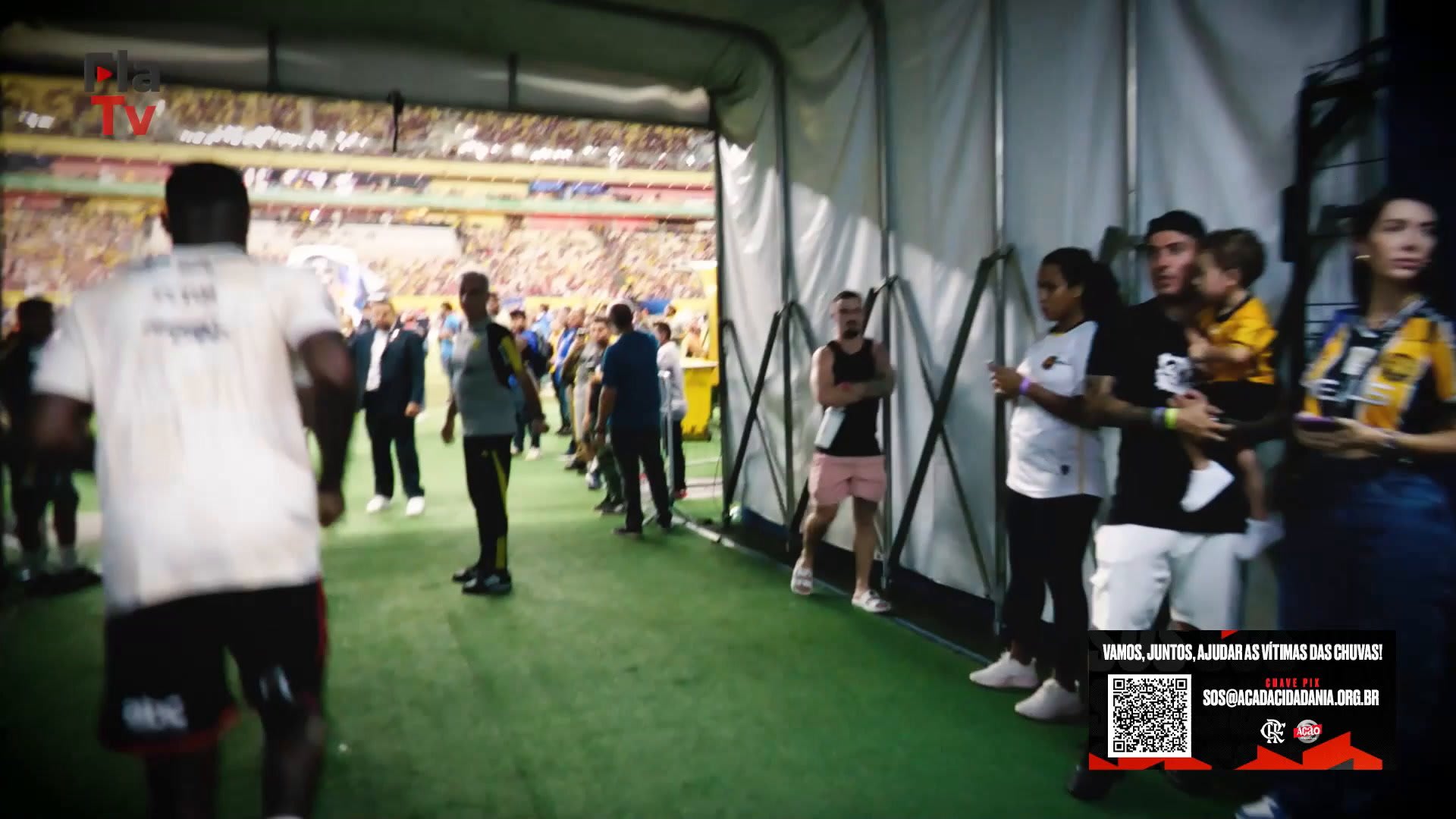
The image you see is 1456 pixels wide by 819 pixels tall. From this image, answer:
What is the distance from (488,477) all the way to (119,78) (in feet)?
10.4

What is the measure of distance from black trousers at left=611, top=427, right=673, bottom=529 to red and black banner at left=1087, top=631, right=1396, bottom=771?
4.32 metres

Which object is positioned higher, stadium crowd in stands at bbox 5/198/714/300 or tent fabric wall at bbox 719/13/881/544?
stadium crowd in stands at bbox 5/198/714/300

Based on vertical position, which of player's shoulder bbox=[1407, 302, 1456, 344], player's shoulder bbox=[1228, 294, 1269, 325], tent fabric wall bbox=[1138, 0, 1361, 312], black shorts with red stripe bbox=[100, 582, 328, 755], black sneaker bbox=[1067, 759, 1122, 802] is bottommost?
black sneaker bbox=[1067, 759, 1122, 802]

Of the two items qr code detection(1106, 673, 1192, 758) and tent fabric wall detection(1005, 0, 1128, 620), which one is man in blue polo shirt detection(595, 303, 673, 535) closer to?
tent fabric wall detection(1005, 0, 1128, 620)

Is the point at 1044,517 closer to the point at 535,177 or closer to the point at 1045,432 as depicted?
the point at 1045,432

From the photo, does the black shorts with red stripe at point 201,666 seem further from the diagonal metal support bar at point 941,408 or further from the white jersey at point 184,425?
the diagonal metal support bar at point 941,408

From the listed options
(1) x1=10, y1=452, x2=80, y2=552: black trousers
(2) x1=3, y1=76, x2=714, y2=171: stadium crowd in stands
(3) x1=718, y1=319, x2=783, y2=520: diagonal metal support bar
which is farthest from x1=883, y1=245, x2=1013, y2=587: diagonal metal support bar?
(2) x1=3, y1=76, x2=714, y2=171: stadium crowd in stands

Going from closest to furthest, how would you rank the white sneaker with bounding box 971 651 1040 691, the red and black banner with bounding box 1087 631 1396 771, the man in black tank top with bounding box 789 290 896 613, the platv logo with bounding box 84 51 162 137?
the red and black banner with bounding box 1087 631 1396 771 < the white sneaker with bounding box 971 651 1040 691 < the man in black tank top with bounding box 789 290 896 613 < the platv logo with bounding box 84 51 162 137

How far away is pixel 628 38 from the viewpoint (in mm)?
6078

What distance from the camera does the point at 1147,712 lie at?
9.49ft

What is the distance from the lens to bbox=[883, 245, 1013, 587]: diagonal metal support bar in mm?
4297

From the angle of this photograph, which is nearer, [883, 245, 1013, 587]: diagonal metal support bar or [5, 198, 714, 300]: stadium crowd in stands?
[883, 245, 1013, 587]: diagonal metal support bar

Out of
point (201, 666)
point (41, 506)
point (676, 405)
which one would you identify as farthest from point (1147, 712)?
point (676, 405)

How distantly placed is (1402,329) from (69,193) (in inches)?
807
